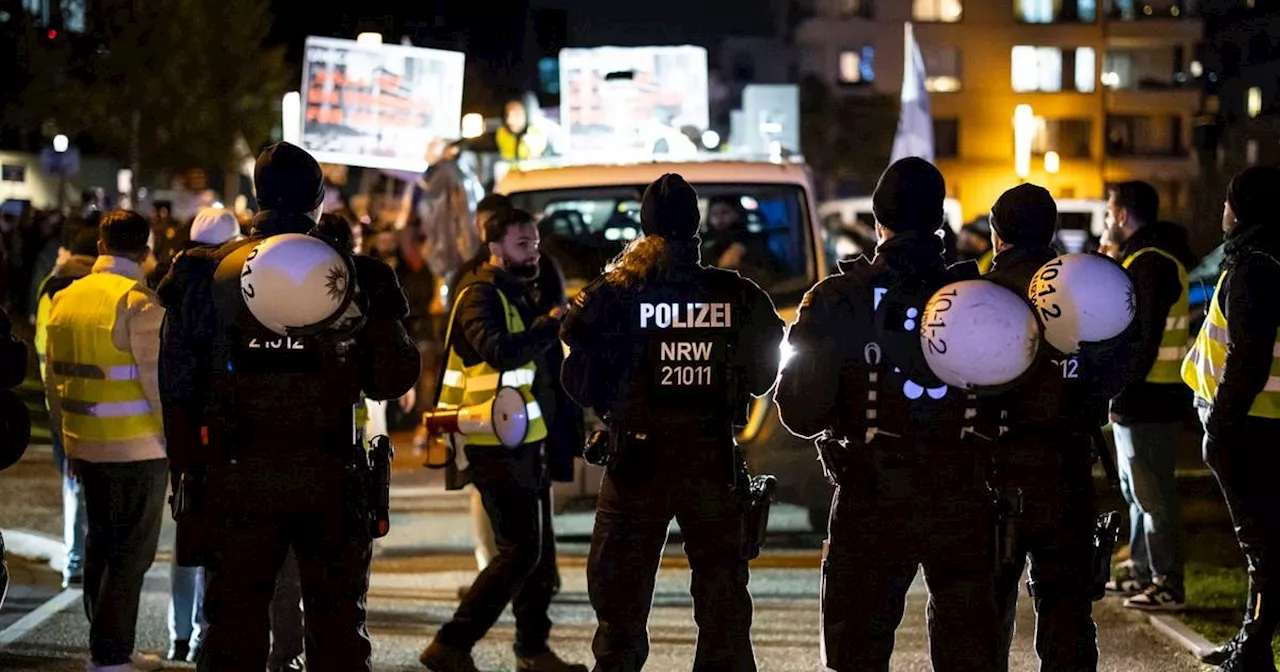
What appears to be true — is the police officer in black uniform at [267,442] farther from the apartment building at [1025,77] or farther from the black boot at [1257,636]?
the apartment building at [1025,77]

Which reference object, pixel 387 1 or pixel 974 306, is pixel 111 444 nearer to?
pixel 974 306

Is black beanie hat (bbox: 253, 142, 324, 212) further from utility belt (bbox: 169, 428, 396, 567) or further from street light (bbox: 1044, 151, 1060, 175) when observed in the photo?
street light (bbox: 1044, 151, 1060, 175)

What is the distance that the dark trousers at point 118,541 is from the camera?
21.6ft

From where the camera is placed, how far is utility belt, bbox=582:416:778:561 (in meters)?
5.55

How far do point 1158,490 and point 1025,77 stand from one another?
61.4 metres

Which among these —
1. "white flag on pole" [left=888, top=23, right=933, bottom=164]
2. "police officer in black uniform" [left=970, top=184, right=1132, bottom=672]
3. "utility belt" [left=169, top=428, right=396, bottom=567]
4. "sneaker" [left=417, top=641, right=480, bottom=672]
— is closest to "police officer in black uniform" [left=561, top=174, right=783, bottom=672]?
"utility belt" [left=169, top=428, right=396, bottom=567]

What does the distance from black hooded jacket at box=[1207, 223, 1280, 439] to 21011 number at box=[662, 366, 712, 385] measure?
2.24 metres

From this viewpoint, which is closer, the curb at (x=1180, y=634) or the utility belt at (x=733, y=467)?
the utility belt at (x=733, y=467)

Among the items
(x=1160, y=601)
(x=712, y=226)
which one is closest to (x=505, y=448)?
(x=1160, y=601)

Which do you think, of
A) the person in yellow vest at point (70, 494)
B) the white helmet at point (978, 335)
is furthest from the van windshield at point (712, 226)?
the white helmet at point (978, 335)

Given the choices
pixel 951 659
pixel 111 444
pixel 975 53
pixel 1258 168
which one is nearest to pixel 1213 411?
pixel 1258 168

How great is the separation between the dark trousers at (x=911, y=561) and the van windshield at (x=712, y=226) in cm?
510

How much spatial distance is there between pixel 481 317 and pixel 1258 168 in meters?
3.16

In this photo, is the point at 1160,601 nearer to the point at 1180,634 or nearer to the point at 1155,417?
the point at 1180,634
